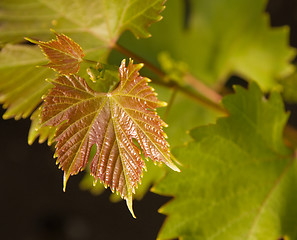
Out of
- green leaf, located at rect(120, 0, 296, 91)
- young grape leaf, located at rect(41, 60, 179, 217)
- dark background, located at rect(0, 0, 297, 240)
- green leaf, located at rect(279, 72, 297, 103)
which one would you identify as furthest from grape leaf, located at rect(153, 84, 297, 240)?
dark background, located at rect(0, 0, 297, 240)

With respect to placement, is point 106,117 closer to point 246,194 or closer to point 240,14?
point 246,194

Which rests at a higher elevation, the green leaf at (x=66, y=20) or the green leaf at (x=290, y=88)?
the green leaf at (x=66, y=20)

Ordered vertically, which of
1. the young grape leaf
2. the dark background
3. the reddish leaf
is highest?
the reddish leaf

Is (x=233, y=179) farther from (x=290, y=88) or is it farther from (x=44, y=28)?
(x=290, y=88)

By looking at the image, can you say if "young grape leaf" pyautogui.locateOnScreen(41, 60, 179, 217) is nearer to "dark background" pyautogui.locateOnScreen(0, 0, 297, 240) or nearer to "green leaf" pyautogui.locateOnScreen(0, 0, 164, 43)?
"green leaf" pyautogui.locateOnScreen(0, 0, 164, 43)

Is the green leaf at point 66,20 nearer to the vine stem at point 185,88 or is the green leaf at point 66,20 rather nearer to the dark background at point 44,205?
the vine stem at point 185,88

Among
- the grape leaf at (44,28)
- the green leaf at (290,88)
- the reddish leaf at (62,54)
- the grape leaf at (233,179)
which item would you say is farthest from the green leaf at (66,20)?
the green leaf at (290,88)

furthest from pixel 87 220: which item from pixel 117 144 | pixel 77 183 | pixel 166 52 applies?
pixel 117 144
